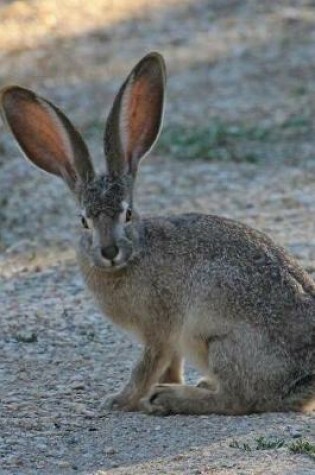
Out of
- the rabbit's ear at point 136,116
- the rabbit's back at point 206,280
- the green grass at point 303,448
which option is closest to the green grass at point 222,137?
the rabbit's ear at point 136,116

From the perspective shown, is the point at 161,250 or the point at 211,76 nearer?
the point at 161,250

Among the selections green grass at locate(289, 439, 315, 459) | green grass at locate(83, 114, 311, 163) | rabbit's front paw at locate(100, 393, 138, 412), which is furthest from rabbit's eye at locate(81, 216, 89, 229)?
green grass at locate(83, 114, 311, 163)

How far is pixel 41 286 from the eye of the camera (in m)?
9.38

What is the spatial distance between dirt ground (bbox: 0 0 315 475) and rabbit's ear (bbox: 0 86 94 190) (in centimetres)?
106

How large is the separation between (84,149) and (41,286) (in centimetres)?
221

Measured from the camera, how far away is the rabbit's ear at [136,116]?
734 centimetres

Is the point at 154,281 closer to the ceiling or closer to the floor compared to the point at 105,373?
closer to the ceiling

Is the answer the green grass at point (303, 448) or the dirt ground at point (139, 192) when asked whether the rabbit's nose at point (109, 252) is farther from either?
the green grass at point (303, 448)

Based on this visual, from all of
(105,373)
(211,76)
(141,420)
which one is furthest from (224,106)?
(141,420)

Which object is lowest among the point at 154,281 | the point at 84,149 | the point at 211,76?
the point at 211,76

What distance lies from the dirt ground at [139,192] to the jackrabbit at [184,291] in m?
0.16

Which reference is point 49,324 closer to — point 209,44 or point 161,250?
point 161,250

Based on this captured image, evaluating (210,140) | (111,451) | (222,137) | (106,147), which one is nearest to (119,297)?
(106,147)

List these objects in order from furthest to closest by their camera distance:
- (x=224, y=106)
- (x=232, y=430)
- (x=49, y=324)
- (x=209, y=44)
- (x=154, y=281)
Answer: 1. (x=209, y=44)
2. (x=224, y=106)
3. (x=49, y=324)
4. (x=154, y=281)
5. (x=232, y=430)
